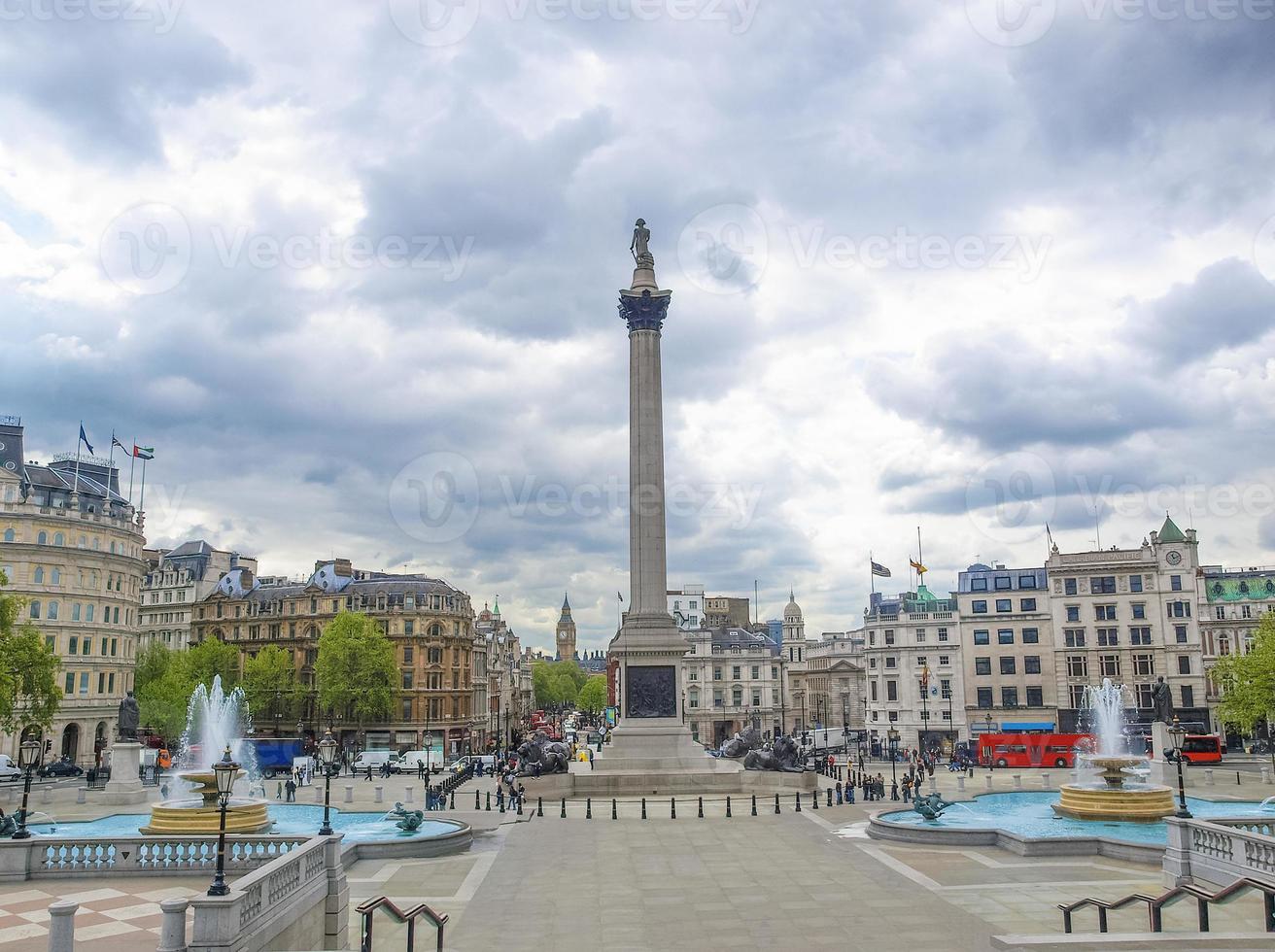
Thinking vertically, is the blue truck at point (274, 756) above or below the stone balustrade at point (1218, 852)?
below

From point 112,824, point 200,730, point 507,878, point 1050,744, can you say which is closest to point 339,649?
point 200,730

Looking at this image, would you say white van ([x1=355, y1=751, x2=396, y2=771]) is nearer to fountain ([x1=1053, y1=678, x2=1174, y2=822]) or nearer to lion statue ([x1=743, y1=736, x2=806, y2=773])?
lion statue ([x1=743, y1=736, x2=806, y2=773])

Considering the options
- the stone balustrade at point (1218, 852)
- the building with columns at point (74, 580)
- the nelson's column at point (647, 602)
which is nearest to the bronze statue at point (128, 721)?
the nelson's column at point (647, 602)

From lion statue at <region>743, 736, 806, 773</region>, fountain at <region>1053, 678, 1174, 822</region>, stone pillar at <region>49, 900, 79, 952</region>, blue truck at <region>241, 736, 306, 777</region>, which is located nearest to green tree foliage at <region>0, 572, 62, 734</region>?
blue truck at <region>241, 736, 306, 777</region>

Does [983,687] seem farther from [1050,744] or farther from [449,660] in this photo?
[449,660]

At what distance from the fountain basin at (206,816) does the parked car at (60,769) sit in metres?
38.6

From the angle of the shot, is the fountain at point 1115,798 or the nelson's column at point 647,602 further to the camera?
the nelson's column at point 647,602

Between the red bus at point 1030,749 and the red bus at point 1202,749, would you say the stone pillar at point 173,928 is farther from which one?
the red bus at point 1202,749

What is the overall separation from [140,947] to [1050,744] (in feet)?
205

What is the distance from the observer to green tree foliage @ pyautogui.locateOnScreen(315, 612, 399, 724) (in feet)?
287

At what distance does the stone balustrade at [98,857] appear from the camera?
23031 mm

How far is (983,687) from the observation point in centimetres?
9238

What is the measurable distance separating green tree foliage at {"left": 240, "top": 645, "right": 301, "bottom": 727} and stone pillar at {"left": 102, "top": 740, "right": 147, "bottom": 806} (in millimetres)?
49581

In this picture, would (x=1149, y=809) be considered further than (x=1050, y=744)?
No
